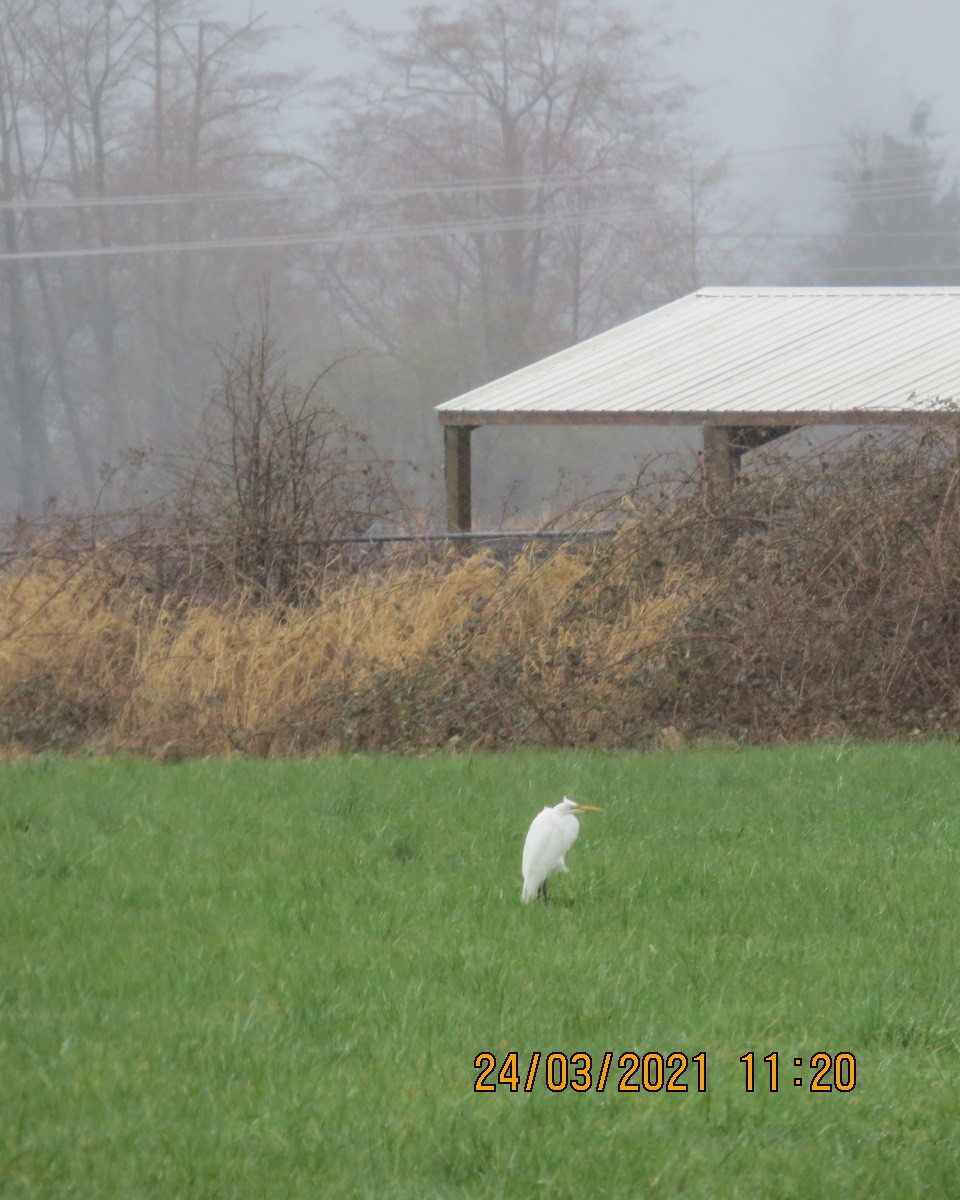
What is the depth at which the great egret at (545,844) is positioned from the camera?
18.6ft

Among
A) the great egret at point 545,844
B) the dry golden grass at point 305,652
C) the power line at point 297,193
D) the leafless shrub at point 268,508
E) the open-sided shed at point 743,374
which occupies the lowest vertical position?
the dry golden grass at point 305,652

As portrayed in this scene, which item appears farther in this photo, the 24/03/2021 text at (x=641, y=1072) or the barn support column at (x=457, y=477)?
the barn support column at (x=457, y=477)

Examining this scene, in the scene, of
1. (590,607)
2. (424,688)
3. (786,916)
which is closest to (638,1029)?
(786,916)

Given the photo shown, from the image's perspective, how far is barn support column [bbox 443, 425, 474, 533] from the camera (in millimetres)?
16766

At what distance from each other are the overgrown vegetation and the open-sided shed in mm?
1202

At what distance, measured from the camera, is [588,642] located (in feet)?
38.4

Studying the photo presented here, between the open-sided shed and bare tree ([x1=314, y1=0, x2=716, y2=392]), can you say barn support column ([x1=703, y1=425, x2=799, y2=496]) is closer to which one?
the open-sided shed

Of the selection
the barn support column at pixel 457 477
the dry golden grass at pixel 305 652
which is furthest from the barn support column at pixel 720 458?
the barn support column at pixel 457 477

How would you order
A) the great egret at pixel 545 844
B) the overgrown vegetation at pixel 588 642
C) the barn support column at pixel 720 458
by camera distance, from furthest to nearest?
the barn support column at pixel 720 458, the overgrown vegetation at pixel 588 642, the great egret at pixel 545 844

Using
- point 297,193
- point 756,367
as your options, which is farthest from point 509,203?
point 756,367

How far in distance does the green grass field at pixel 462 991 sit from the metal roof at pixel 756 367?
7.15 meters
